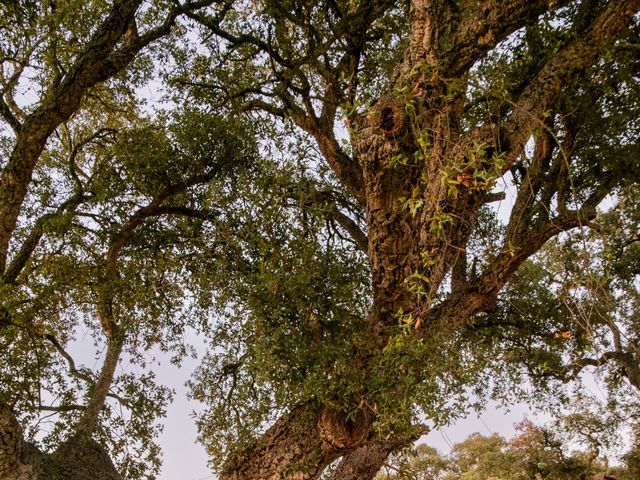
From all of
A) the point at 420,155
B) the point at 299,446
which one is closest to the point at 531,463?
the point at 299,446

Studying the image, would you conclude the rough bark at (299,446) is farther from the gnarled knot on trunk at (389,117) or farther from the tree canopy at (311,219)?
the gnarled knot on trunk at (389,117)

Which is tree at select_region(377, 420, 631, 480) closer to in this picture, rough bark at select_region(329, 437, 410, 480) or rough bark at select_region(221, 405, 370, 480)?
rough bark at select_region(329, 437, 410, 480)

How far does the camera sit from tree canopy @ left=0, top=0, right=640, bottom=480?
4.21 metres

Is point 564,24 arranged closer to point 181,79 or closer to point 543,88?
point 543,88

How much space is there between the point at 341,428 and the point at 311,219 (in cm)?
254

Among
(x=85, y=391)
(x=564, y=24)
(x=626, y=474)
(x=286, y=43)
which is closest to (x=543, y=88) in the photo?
(x=564, y=24)

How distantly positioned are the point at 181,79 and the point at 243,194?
3203 mm

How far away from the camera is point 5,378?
6383 mm

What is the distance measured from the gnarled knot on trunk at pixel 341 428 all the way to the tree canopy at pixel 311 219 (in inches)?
1.5

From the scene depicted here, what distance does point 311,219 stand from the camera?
6.13m

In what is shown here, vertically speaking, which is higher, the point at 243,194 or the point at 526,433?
the point at 243,194

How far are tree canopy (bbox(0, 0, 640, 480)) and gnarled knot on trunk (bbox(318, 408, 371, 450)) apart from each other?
0.04 meters

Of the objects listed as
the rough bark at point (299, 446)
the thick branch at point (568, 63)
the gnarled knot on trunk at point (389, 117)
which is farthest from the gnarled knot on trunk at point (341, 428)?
the thick branch at point (568, 63)

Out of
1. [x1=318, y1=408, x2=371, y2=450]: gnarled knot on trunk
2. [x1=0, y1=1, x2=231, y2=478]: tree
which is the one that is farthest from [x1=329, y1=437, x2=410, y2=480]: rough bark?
[x1=0, y1=1, x2=231, y2=478]: tree
